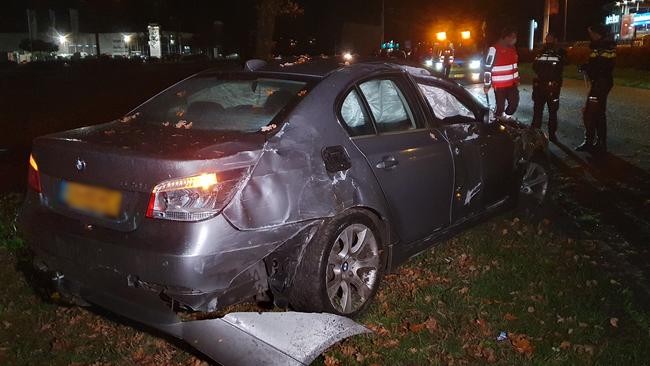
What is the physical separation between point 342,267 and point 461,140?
56.8 inches

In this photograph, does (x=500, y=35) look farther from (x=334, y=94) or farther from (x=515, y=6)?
(x=515, y=6)

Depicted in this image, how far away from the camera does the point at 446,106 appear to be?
188 inches

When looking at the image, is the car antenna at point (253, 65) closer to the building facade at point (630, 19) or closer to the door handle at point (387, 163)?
the door handle at point (387, 163)

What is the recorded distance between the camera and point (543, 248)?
196 inches

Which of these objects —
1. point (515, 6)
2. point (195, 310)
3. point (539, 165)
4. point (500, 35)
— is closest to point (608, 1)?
point (515, 6)

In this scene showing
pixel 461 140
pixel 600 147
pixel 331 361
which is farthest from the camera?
pixel 600 147

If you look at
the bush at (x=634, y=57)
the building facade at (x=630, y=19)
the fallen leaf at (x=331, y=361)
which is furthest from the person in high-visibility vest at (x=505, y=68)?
Answer: the building facade at (x=630, y=19)

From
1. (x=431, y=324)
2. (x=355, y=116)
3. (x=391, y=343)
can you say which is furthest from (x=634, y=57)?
(x=391, y=343)

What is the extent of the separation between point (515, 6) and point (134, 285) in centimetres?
5757

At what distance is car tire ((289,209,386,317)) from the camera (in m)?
3.41

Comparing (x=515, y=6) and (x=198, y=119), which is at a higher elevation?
(x=515, y=6)

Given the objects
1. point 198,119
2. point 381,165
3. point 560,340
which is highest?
point 198,119

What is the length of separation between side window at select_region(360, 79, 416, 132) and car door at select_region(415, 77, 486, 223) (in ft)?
0.81

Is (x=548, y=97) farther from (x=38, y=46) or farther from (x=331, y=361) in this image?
(x=38, y=46)
